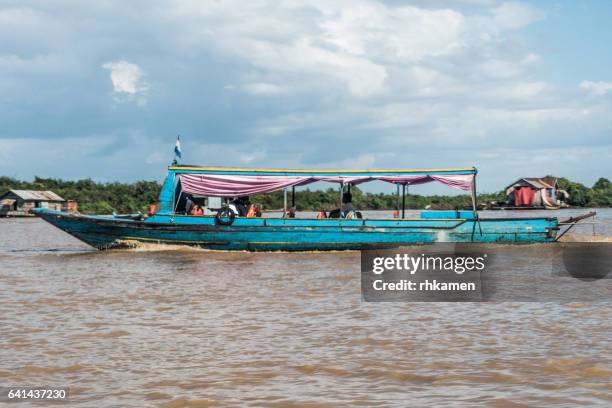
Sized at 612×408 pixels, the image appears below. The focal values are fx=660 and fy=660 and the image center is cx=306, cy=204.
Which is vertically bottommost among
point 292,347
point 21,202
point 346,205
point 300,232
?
point 292,347

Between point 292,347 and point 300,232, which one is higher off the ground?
point 300,232

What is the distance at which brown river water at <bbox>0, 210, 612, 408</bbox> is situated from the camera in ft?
17.6

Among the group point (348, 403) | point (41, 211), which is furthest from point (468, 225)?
point (348, 403)

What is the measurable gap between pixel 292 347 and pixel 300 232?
36.4ft

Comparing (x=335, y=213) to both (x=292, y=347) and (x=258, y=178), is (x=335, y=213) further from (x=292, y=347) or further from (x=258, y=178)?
(x=292, y=347)

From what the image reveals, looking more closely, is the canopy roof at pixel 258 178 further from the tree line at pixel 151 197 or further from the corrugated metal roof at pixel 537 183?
the corrugated metal roof at pixel 537 183

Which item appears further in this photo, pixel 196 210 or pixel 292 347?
pixel 196 210

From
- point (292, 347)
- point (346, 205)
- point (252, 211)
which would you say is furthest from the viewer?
point (346, 205)

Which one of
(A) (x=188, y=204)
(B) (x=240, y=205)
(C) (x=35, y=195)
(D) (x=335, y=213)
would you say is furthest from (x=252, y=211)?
(C) (x=35, y=195)

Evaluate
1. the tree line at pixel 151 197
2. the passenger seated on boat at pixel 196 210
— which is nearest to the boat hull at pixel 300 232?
the passenger seated on boat at pixel 196 210

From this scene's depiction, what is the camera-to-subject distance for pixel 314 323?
27.5ft

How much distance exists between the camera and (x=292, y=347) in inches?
277

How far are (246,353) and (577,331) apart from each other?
3852 mm

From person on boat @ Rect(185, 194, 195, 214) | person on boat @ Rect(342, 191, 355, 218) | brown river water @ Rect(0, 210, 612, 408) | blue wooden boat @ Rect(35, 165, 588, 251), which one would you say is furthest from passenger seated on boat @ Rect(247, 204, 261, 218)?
brown river water @ Rect(0, 210, 612, 408)
